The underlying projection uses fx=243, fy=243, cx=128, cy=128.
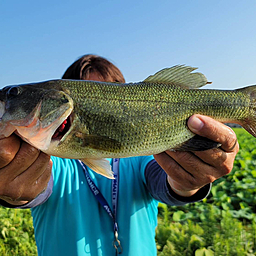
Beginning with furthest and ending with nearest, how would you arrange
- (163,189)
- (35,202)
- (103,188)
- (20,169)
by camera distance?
(103,188) < (163,189) < (35,202) < (20,169)

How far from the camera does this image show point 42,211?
10.2 ft

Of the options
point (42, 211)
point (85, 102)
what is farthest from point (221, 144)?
point (42, 211)

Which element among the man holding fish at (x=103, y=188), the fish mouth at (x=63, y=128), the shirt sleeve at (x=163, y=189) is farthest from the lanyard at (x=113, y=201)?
the fish mouth at (x=63, y=128)

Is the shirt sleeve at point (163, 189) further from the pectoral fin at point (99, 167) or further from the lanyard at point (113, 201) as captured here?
the pectoral fin at point (99, 167)

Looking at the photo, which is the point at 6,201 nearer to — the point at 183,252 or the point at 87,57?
the point at 87,57

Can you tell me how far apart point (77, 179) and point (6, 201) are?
3.19 ft

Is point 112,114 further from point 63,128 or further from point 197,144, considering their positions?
point 197,144

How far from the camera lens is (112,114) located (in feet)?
6.86

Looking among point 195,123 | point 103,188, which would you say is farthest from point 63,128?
point 103,188

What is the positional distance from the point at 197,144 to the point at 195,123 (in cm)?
22

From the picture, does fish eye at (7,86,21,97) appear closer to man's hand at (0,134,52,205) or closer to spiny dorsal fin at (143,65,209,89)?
man's hand at (0,134,52,205)

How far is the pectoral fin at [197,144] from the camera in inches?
86.1

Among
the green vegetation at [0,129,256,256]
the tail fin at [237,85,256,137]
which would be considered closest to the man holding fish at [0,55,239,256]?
the tail fin at [237,85,256,137]

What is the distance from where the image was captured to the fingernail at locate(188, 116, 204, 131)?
212cm
